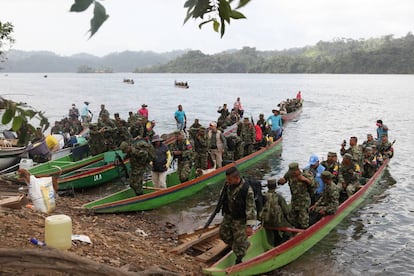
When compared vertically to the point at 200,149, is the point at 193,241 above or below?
below

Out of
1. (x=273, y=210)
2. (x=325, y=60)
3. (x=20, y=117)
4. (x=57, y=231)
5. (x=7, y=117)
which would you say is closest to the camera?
(x=7, y=117)

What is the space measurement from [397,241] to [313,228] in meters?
3.61

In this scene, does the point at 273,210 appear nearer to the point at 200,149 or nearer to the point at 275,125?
the point at 200,149

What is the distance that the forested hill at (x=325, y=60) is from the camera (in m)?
128

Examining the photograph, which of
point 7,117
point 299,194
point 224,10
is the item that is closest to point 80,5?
point 224,10

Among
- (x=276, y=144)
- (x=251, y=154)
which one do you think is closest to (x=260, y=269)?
(x=251, y=154)

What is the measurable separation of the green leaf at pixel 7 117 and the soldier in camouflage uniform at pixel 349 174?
428 inches

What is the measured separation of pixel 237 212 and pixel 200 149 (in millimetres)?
7045

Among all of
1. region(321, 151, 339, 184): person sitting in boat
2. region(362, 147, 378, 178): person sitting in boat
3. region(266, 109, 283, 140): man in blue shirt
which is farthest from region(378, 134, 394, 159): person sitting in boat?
region(321, 151, 339, 184): person sitting in boat

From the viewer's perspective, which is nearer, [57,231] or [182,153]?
[57,231]

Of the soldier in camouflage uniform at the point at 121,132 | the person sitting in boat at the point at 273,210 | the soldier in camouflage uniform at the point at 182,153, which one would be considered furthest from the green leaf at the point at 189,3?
the soldier in camouflage uniform at the point at 121,132

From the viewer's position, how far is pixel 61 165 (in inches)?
595

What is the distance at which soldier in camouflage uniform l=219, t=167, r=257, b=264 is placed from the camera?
7.28 m

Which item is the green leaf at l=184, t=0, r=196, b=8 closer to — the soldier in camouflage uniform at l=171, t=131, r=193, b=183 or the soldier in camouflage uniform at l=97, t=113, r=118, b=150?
the soldier in camouflage uniform at l=171, t=131, r=193, b=183
